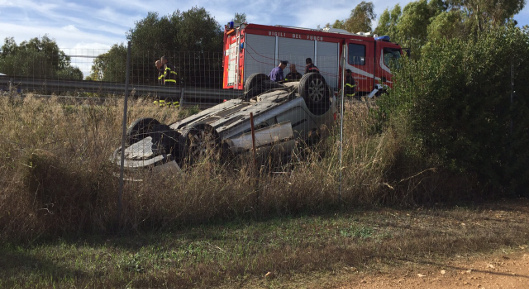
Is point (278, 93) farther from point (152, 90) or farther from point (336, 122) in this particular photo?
point (152, 90)

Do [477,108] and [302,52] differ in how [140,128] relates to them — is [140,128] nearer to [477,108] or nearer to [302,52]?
[477,108]

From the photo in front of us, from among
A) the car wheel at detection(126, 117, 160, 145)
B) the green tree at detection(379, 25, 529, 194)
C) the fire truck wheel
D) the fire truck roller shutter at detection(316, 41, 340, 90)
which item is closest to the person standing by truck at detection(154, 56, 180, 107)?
the fire truck wheel

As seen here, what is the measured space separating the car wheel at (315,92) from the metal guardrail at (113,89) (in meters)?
2.35

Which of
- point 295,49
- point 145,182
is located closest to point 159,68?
point 295,49

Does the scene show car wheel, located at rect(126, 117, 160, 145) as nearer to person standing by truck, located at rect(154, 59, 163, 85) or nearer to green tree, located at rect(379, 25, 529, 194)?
green tree, located at rect(379, 25, 529, 194)

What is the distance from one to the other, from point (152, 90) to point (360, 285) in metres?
9.07

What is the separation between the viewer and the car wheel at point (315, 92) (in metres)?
8.77

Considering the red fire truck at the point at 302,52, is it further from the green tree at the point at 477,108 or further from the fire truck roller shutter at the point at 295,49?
the green tree at the point at 477,108

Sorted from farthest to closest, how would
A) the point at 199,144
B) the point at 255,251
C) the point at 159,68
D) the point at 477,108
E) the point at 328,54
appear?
the point at 328,54 < the point at 159,68 < the point at 477,108 < the point at 199,144 < the point at 255,251

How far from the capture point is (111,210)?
546cm

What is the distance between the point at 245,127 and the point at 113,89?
12.7 feet

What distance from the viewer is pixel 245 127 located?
7.63m

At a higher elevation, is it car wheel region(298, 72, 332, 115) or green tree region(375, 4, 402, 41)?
green tree region(375, 4, 402, 41)

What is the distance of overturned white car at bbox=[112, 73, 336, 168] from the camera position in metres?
6.62
